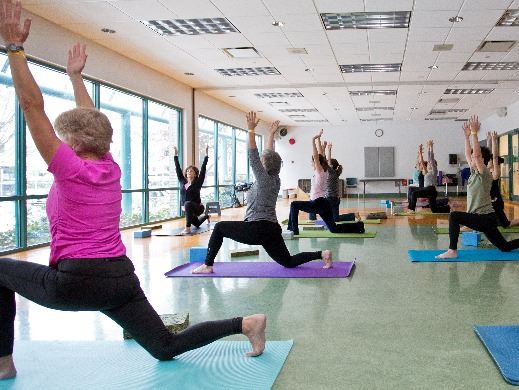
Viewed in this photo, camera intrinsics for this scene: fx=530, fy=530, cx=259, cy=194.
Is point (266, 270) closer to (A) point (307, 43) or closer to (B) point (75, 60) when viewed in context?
(B) point (75, 60)

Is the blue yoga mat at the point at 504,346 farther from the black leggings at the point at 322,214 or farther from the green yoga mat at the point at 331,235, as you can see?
the green yoga mat at the point at 331,235

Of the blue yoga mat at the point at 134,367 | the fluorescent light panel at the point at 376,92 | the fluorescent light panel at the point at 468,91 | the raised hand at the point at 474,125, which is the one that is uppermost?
the fluorescent light panel at the point at 376,92

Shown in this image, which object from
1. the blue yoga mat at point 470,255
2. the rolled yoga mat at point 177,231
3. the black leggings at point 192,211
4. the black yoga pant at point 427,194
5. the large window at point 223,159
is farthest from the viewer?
the large window at point 223,159

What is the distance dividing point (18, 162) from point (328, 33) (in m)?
4.52

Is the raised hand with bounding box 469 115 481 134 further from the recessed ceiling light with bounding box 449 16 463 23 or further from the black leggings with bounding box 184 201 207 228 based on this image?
the black leggings with bounding box 184 201 207 228

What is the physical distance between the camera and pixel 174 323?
2756mm

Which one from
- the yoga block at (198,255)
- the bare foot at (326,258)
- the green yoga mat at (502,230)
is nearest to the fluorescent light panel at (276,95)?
the green yoga mat at (502,230)

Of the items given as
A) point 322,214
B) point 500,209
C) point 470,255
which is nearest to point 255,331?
point 470,255

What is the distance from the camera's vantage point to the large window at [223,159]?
44.9 ft

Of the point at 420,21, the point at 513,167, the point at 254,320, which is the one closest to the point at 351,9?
the point at 420,21

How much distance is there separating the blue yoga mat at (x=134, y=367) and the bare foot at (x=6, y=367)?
0.09ft

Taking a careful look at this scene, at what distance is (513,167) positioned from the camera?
47.9 feet

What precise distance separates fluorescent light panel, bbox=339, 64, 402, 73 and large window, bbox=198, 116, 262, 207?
160 inches

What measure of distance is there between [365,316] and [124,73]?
700 centimetres
